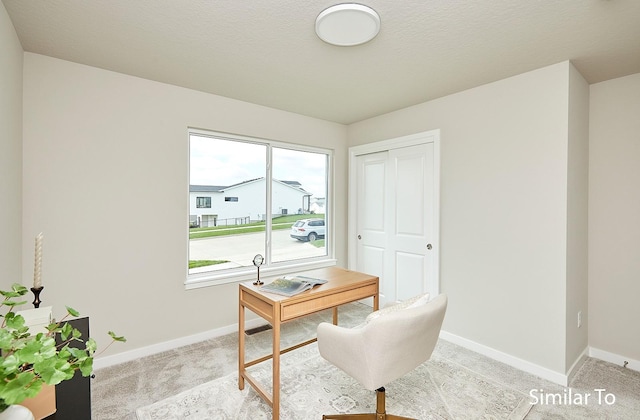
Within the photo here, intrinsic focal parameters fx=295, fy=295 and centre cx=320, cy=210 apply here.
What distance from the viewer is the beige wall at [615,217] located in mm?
2479

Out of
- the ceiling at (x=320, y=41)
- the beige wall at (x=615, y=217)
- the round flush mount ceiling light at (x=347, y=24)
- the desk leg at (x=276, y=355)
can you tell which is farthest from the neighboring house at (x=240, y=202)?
the beige wall at (x=615, y=217)

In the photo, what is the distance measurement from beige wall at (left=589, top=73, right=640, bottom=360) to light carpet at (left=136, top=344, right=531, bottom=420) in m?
1.26

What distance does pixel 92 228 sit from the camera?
2.43m

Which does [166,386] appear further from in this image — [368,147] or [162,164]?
[368,147]

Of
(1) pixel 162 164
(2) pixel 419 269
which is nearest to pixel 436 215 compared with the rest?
(2) pixel 419 269

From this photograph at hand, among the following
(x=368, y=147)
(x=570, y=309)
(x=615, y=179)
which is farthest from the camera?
(x=368, y=147)

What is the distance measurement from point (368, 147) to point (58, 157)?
310 centimetres

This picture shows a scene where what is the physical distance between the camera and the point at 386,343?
1466mm

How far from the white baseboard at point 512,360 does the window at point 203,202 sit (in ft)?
9.13

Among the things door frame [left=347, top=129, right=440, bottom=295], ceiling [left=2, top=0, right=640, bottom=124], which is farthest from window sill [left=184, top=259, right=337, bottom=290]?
ceiling [left=2, top=0, right=640, bottom=124]

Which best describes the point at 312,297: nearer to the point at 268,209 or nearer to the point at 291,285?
the point at 291,285

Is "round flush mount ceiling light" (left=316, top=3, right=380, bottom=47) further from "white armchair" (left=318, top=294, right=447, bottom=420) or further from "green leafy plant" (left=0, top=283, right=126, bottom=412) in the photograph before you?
"green leafy plant" (left=0, top=283, right=126, bottom=412)

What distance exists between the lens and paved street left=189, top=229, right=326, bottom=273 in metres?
3.08

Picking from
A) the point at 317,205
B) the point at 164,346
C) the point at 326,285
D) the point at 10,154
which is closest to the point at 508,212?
the point at 326,285
